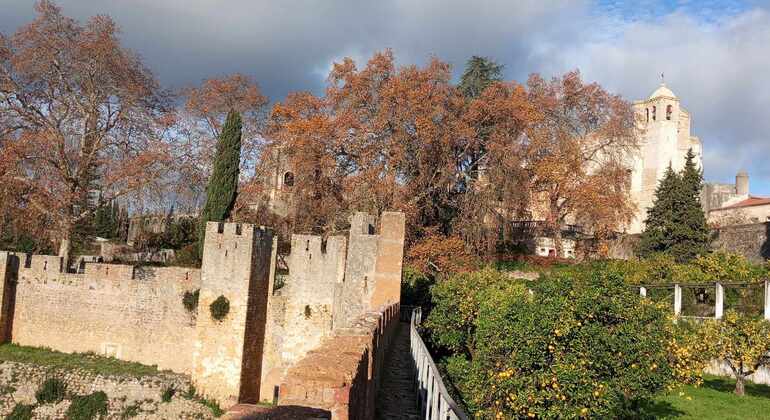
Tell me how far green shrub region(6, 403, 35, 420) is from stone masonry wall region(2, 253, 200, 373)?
2.52 meters

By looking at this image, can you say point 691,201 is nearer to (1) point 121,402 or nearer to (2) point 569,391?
(2) point 569,391

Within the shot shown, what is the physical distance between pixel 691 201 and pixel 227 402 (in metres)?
26.3

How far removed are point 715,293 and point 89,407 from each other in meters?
23.6

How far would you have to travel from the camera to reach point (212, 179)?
92.1 feet

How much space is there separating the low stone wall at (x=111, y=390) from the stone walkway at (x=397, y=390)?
8.15 meters

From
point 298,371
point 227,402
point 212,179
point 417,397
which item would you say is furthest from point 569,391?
point 212,179

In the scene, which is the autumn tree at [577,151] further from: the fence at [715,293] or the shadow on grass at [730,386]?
the shadow on grass at [730,386]

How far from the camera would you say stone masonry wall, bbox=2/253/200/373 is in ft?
68.6

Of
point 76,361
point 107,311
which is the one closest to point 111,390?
point 76,361

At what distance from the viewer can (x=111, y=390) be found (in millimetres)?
19625

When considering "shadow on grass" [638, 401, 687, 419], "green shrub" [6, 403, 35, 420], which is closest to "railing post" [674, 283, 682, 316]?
"shadow on grass" [638, 401, 687, 419]

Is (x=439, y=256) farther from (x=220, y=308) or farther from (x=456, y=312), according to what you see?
(x=220, y=308)

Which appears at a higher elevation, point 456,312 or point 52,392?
point 456,312

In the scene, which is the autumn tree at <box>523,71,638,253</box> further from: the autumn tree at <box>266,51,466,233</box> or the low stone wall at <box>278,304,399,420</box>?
the low stone wall at <box>278,304,399,420</box>
